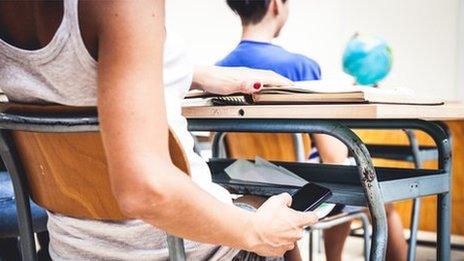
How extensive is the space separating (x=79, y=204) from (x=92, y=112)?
0.16 metres

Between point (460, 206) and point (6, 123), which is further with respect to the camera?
point (460, 206)

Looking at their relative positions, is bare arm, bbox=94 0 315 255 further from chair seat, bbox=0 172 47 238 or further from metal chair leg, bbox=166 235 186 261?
chair seat, bbox=0 172 47 238

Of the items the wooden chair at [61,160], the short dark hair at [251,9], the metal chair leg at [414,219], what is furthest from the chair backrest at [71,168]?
the short dark hair at [251,9]

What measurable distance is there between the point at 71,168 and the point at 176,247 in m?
0.18

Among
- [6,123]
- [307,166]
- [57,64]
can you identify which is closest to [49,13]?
[57,64]

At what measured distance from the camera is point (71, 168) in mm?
686

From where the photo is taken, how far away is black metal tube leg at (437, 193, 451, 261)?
1072mm

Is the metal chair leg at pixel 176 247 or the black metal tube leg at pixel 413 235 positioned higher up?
the metal chair leg at pixel 176 247

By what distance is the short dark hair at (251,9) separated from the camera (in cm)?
203

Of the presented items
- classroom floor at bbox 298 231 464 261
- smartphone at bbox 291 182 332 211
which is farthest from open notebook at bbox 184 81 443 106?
classroom floor at bbox 298 231 464 261

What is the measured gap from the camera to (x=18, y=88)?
69 centimetres

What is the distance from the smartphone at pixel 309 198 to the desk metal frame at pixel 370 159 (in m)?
0.10

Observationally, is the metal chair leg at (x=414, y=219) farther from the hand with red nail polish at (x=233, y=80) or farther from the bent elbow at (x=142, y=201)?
the bent elbow at (x=142, y=201)

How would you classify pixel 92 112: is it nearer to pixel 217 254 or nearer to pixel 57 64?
pixel 57 64
